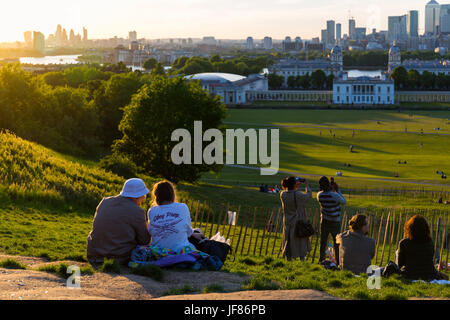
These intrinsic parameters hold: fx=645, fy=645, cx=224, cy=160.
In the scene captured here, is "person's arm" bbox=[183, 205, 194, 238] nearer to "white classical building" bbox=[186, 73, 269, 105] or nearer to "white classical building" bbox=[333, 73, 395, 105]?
"white classical building" bbox=[186, 73, 269, 105]

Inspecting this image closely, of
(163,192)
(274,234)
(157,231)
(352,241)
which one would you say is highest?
(163,192)

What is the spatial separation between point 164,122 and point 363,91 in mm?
95111

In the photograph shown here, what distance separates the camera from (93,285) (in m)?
7.34

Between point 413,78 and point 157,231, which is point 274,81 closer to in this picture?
point 413,78

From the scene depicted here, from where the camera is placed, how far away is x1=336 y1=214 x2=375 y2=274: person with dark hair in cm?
898

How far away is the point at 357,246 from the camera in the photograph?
9.15m

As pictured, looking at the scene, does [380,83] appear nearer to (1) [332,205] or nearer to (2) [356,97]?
(2) [356,97]

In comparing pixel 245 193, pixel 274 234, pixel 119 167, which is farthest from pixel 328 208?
pixel 119 167

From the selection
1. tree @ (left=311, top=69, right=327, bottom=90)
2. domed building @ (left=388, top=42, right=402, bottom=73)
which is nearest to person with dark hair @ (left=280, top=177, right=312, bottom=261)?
tree @ (left=311, top=69, right=327, bottom=90)

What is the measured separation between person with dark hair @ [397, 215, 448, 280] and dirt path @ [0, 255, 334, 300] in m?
1.99

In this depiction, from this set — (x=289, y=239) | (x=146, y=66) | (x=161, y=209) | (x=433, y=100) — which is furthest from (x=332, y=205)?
(x=146, y=66)

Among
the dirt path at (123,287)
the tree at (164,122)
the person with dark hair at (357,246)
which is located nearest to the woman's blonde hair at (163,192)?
the dirt path at (123,287)

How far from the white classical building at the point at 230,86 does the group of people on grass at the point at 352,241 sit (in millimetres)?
104326
